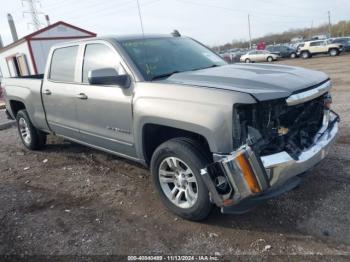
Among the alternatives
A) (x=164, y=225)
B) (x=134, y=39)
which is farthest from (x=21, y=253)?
(x=134, y=39)

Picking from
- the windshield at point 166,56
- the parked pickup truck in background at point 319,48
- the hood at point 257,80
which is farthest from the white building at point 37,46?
the parked pickup truck in background at point 319,48

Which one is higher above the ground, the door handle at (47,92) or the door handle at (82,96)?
the door handle at (47,92)

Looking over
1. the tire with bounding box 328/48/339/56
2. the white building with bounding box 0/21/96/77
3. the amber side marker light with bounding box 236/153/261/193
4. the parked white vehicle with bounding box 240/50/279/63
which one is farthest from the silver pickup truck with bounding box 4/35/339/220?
the parked white vehicle with bounding box 240/50/279/63

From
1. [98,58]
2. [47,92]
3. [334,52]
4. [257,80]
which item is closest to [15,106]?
[47,92]

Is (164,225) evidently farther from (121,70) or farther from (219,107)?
(121,70)

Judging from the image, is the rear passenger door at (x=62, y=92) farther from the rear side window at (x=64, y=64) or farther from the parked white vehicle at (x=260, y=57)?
the parked white vehicle at (x=260, y=57)

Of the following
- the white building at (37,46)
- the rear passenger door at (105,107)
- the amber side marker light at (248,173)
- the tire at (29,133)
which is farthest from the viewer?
the white building at (37,46)

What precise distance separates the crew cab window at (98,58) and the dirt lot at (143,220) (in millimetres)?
1518

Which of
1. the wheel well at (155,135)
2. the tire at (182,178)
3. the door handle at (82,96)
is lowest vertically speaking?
the tire at (182,178)

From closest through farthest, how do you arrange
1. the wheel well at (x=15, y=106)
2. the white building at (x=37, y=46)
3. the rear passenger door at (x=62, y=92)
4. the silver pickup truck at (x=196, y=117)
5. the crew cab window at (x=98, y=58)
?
the silver pickup truck at (x=196, y=117) < the crew cab window at (x=98, y=58) < the rear passenger door at (x=62, y=92) < the wheel well at (x=15, y=106) < the white building at (x=37, y=46)

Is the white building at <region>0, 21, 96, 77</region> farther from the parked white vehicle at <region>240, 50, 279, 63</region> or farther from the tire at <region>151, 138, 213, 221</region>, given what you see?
the tire at <region>151, 138, 213, 221</region>

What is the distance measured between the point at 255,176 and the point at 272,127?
0.52 m

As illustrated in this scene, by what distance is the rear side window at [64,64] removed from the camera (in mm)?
4703

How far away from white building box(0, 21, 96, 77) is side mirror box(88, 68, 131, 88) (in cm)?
1880
